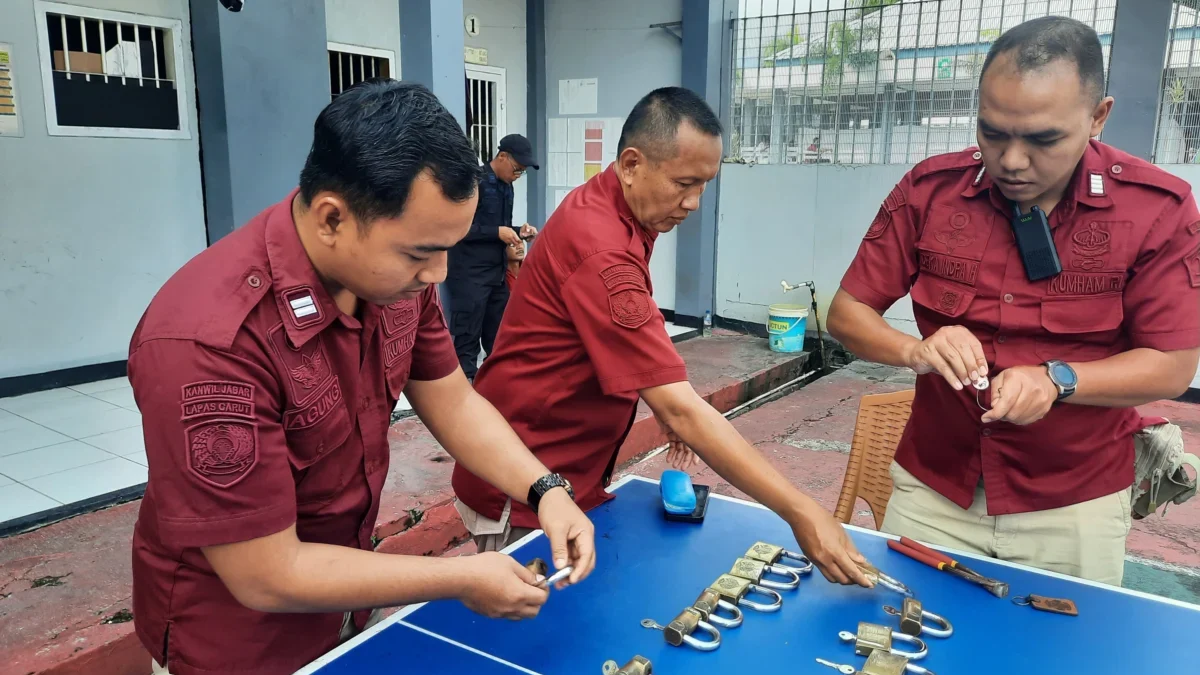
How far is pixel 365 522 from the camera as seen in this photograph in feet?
5.29

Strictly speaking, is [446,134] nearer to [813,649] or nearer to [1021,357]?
[813,649]

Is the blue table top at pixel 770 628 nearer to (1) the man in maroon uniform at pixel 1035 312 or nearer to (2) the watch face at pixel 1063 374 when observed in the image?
(1) the man in maroon uniform at pixel 1035 312

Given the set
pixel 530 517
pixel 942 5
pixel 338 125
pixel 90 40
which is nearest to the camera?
pixel 338 125

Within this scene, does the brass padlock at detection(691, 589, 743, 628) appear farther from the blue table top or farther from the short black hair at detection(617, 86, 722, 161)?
the short black hair at detection(617, 86, 722, 161)

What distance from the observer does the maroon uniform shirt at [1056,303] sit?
1741 millimetres

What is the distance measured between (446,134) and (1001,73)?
3.67 ft

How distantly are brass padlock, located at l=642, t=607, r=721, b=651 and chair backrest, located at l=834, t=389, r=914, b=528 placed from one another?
120cm

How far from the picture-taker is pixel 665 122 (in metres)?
1.95

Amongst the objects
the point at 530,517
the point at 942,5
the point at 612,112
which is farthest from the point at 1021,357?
the point at 612,112

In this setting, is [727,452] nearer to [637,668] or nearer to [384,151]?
[637,668]

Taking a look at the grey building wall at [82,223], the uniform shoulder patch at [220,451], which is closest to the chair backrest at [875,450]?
the uniform shoulder patch at [220,451]

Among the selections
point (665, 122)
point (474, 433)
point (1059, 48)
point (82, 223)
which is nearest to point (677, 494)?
point (474, 433)

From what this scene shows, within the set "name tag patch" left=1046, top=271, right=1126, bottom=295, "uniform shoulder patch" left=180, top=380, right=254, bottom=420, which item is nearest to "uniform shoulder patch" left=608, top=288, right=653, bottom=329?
"uniform shoulder patch" left=180, top=380, right=254, bottom=420

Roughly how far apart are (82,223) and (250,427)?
497 centimetres
